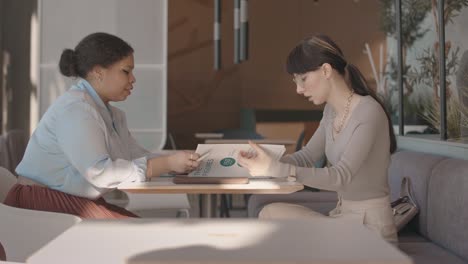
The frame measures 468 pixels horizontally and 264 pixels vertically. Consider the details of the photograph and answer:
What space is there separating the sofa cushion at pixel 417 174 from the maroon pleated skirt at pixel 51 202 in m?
1.42

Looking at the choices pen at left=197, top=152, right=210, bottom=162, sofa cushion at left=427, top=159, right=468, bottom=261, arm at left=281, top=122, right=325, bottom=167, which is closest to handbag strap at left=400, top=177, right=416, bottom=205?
sofa cushion at left=427, top=159, right=468, bottom=261

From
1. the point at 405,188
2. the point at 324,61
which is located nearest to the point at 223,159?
the point at 324,61

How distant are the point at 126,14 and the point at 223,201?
1970mm

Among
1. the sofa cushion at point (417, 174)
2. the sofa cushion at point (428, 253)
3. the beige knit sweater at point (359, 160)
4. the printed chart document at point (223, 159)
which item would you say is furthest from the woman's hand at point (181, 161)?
the sofa cushion at point (417, 174)

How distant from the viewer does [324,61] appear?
2.68 metres

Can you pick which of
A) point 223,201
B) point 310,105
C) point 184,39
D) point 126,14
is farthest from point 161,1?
point 310,105

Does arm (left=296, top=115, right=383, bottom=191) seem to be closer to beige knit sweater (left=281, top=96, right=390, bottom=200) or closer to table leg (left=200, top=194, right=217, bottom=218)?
beige knit sweater (left=281, top=96, right=390, bottom=200)

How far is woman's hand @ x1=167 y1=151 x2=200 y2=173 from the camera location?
2.66 meters

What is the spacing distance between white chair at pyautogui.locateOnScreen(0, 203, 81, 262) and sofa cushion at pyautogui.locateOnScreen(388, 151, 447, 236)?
1.69m

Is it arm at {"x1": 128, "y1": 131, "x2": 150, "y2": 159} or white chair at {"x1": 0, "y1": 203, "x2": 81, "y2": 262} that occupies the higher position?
arm at {"x1": 128, "y1": 131, "x2": 150, "y2": 159}

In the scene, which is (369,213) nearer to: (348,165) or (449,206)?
(348,165)

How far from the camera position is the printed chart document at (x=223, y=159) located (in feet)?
8.69

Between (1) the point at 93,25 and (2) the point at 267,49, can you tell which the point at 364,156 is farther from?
(2) the point at 267,49

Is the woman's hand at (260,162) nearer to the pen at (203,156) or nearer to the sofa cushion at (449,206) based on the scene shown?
the pen at (203,156)
